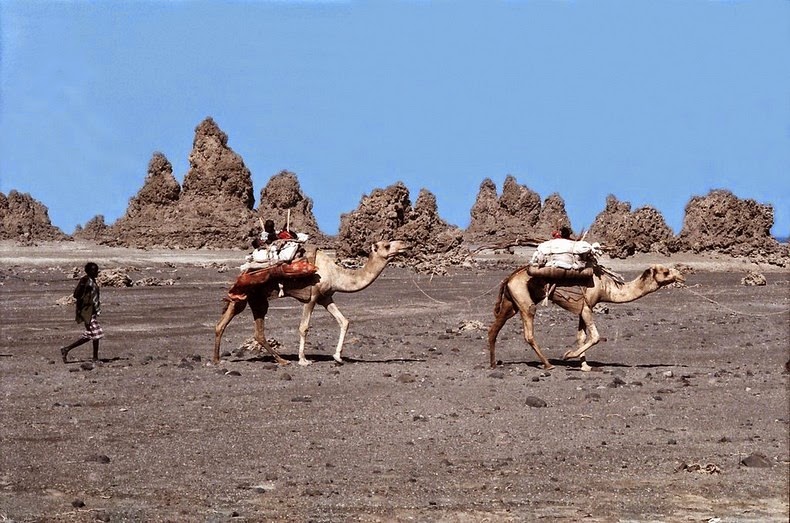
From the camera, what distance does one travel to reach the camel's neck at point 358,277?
17203 mm

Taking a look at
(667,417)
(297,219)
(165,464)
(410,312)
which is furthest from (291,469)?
(297,219)

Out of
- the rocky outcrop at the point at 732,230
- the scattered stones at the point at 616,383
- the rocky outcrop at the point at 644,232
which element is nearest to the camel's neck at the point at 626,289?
the scattered stones at the point at 616,383

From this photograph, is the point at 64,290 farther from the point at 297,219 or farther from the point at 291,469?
the point at 297,219

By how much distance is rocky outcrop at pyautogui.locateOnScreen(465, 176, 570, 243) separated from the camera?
270 feet

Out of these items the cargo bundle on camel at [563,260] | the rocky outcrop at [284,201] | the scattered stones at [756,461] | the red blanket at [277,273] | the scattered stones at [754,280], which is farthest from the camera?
the rocky outcrop at [284,201]

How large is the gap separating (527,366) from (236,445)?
21.7 feet

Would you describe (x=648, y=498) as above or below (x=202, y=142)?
below

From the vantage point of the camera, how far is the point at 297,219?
73.9 m

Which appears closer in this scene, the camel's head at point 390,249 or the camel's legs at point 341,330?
the camel's legs at point 341,330

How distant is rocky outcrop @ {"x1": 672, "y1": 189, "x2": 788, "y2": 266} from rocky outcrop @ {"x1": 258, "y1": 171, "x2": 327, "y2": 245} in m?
24.8

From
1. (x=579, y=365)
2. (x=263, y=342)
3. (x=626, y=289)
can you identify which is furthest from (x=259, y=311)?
(x=626, y=289)

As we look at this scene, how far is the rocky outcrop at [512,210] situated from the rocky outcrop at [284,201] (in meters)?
11.8

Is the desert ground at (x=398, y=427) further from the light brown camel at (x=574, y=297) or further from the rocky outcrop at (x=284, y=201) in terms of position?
the rocky outcrop at (x=284, y=201)

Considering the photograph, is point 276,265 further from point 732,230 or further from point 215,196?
point 215,196
